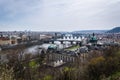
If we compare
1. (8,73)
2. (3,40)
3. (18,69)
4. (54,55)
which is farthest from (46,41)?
(8,73)

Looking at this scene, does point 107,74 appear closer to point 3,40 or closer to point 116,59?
point 116,59

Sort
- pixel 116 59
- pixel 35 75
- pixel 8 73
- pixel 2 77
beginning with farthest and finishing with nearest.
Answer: pixel 35 75 → pixel 116 59 → pixel 8 73 → pixel 2 77

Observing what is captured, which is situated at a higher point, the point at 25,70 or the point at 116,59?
the point at 116,59

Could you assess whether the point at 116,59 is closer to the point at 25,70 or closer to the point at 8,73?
the point at 25,70

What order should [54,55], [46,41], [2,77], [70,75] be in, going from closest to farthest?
[2,77] → [70,75] → [54,55] → [46,41]

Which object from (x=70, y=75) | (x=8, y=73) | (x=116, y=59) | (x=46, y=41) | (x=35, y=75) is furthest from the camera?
(x=46, y=41)

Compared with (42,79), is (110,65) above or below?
above

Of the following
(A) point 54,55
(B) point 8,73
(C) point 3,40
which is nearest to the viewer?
(B) point 8,73

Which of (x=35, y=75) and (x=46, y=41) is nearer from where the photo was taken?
(x=35, y=75)

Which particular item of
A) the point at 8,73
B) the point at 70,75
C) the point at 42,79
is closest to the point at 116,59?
the point at 70,75
